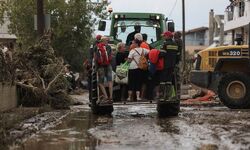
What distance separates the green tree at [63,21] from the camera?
1332 inches

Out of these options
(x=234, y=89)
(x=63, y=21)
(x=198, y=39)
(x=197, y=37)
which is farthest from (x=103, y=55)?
(x=197, y=37)

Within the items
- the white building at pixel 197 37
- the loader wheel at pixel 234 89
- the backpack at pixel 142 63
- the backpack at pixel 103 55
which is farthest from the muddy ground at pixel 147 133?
the white building at pixel 197 37

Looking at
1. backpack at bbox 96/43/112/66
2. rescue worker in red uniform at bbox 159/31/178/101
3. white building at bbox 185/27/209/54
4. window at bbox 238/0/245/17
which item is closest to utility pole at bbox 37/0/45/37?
backpack at bbox 96/43/112/66

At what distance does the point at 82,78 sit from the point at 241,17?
55.3 feet

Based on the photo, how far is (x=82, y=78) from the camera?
37.2m

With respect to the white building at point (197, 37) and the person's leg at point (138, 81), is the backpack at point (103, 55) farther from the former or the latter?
the white building at point (197, 37)

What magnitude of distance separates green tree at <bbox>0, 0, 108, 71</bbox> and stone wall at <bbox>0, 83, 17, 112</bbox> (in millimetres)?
17782

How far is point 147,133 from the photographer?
1061cm

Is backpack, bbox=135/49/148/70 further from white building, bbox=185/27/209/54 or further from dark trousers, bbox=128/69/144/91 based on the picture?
white building, bbox=185/27/209/54

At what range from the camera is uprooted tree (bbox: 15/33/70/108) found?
53.6 feet

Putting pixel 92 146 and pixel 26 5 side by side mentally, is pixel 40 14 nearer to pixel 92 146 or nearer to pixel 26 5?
pixel 92 146

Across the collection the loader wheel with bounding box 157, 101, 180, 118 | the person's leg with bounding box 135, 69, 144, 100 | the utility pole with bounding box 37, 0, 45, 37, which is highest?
the utility pole with bounding box 37, 0, 45, 37

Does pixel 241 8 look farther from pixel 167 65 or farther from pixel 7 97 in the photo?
pixel 7 97

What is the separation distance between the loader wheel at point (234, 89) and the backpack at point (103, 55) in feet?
14.5
